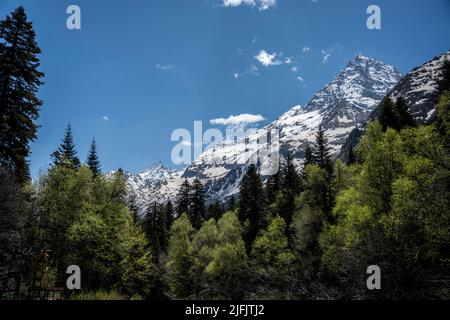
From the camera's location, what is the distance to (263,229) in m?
40.7

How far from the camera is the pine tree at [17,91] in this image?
1969cm

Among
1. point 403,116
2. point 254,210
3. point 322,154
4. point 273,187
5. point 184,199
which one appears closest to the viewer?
point 403,116

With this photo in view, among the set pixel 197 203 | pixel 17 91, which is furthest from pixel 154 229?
pixel 17 91

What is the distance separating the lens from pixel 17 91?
20109 millimetres

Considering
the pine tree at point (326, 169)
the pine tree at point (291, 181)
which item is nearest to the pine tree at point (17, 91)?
the pine tree at point (326, 169)

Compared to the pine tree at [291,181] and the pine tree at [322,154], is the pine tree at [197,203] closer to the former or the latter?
the pine tree at [291,181]

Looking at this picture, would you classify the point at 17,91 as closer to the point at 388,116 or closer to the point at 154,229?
the point at 388,116

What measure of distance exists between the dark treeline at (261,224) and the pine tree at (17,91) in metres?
0.07

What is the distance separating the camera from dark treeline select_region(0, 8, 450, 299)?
697 centimetres

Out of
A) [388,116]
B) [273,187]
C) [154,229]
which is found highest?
[388,116]

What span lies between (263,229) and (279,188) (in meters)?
10.3

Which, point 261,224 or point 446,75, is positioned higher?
point 446,75

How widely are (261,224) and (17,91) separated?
99.7 ft
